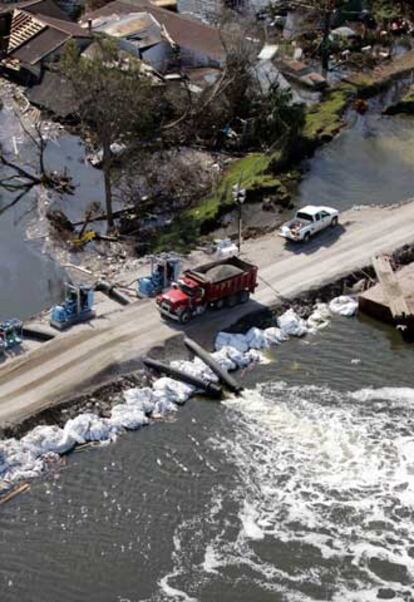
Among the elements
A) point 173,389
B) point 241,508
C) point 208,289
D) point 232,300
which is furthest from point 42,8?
point 241,508

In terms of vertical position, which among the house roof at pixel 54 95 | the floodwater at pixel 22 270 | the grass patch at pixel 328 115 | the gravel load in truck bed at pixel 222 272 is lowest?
the floodwater at pixel 22 270

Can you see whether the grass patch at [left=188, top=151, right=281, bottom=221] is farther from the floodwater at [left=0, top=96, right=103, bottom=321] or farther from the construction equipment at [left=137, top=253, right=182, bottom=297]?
the construction equipment at [left=137, top=253, right=182, bottom=297]

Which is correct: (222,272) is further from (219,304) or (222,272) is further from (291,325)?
(291,325)

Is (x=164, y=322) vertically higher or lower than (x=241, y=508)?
higher

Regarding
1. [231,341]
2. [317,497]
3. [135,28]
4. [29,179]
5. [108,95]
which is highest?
[108,95]

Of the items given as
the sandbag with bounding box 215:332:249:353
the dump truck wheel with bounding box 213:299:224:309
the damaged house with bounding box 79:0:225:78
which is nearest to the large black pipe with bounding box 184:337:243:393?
the sandbag with bounding box 215:332:249:353

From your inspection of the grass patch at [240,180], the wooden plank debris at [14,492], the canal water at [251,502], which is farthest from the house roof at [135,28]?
the wooden plank debris at [14,492]

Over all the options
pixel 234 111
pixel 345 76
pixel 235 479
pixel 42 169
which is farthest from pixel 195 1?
pixel 235 479

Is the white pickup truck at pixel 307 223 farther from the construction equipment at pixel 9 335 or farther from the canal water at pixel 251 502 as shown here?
the construction equipment at pixel 9 335
